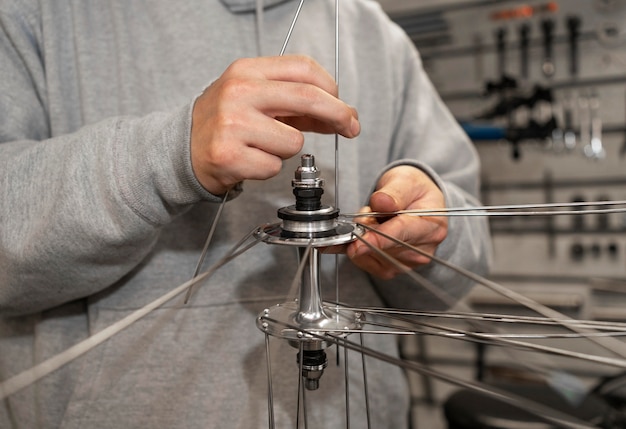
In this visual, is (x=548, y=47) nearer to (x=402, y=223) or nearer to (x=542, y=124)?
(x=542, y=124)

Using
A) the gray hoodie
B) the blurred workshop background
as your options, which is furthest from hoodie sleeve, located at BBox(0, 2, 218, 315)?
the blurred workshop background

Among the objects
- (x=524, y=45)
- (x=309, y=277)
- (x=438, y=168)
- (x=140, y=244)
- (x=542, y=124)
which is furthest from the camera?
(x=524, y=45)

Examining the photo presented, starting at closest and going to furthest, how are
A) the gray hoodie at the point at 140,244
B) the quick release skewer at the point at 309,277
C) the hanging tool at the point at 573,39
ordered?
the quick release skewer at the point at 309,277, the gray hoodie at the point at 140,244, the hanging tool at the point at 573,39

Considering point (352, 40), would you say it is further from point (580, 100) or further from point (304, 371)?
point (580, 100)

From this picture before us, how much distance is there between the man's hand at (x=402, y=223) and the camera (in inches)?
16.1

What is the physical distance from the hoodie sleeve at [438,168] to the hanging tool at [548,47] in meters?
0.93

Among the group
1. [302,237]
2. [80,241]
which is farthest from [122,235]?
[302,237]

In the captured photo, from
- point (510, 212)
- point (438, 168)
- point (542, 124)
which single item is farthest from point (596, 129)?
point (510, 212)

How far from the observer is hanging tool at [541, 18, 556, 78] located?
154 centimetres

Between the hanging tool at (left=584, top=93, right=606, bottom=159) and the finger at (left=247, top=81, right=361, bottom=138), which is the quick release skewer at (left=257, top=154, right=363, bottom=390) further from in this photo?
the hanging tool at (left=584, top=93, right=606, bottom=159)

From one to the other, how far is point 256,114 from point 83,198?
0.15m

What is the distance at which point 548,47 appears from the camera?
1.55 meters

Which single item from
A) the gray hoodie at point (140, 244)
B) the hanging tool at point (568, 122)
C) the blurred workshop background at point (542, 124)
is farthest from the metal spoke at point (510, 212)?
the hanging tool at point (568, 122)

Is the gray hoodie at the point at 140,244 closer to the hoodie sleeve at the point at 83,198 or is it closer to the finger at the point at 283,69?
the hoodie sleeve at the point at 83,198
